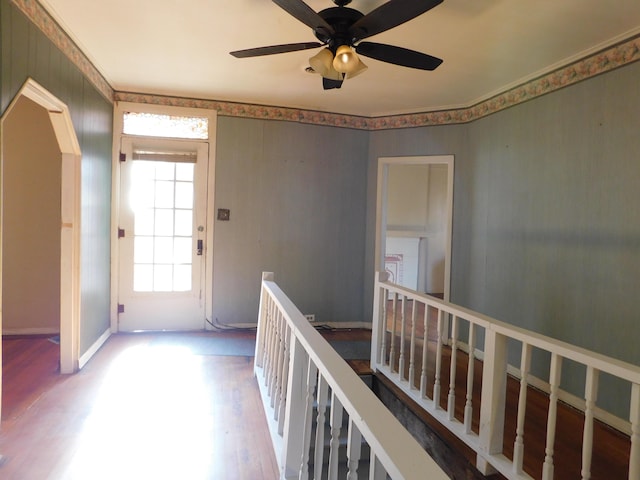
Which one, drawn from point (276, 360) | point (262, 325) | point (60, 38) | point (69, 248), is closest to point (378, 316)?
point (262, 325)

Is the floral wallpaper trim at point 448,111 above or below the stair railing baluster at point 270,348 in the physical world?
above

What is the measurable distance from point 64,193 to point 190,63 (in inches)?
55.7

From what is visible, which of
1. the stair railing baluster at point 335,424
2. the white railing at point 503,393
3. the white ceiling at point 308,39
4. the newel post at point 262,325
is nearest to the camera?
the stair railing baluster at point 335,424

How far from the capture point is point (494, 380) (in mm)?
1911

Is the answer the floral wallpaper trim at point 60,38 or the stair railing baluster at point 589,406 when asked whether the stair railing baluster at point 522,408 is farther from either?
the floral wallpaper trim at point 60,38

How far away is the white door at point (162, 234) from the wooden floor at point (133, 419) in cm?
72

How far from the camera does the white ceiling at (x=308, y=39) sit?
2.26 meters

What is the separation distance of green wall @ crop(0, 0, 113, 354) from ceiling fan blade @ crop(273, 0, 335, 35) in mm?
1450

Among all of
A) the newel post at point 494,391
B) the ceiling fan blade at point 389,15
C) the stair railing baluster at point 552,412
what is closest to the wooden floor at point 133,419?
the newel post at point 494,391

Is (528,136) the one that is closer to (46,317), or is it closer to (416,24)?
(416,24)

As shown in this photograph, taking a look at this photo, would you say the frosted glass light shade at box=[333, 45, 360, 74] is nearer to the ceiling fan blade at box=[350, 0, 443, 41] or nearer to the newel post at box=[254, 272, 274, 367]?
the ceiling fan blade at box=[350, 0, 443, 41]

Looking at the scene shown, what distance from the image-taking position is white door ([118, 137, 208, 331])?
3.98 meters

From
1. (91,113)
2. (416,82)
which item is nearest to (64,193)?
(91,113)

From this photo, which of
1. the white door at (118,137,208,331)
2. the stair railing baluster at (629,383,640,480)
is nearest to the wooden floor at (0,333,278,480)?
the white door at (118,137,208,331)
